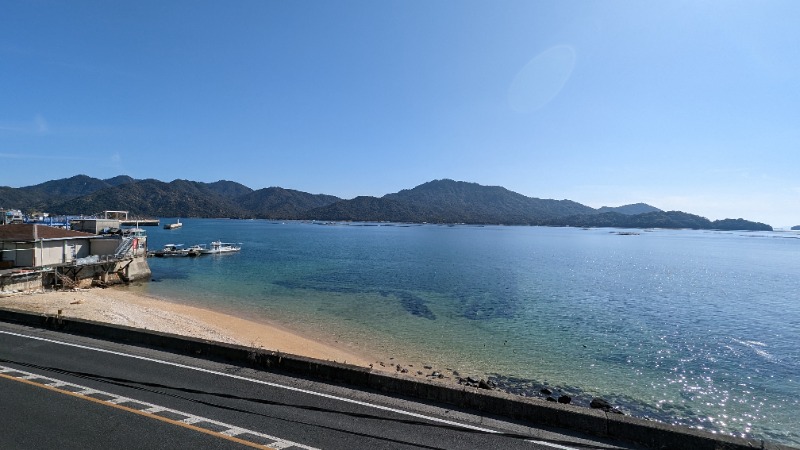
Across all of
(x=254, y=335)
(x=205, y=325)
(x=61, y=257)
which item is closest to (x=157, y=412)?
(x=254, y=335)

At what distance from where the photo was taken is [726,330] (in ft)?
94.3

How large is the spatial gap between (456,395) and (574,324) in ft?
78.4

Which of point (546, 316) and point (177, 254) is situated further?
point (177, 254)

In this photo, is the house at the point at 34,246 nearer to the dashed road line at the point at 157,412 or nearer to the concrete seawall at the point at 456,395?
the concrete seawall at the point at 456,395

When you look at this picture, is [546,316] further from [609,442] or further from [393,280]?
[609,442]

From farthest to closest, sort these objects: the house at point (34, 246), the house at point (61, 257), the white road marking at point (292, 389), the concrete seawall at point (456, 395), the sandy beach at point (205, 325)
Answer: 1. the house at point (34, 246)
2. the house at point (61, 257)
3. the sandy beach at point (205, 325)
4. the white road marking at point (292, 389)
5. the concrete seawall at point (456, 395)

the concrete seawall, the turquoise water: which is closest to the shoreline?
the turquoise water

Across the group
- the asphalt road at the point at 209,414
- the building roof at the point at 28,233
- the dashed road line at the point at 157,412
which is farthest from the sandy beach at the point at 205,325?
the dashed road line at the point at 157,412

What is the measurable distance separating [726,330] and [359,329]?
26.1 m

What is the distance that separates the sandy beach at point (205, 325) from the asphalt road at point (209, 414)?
32.4ft

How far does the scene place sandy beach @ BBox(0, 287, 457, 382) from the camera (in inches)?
767

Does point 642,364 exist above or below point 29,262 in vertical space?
below

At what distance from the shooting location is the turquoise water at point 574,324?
57.0 ft

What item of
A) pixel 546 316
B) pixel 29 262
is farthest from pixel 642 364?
pixel 29 262
